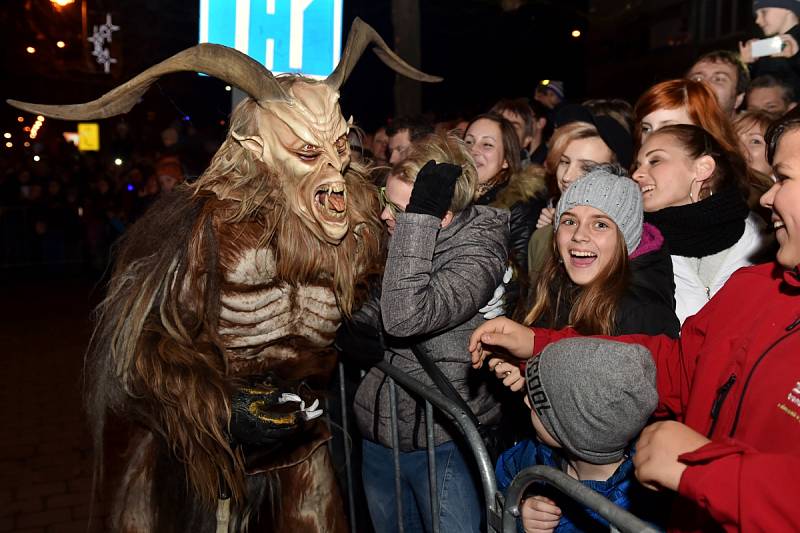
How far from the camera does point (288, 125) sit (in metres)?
2.40

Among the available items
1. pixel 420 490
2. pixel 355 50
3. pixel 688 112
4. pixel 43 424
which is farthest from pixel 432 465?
pixel 43 424

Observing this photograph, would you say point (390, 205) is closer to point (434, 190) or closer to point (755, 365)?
point (434, 190)

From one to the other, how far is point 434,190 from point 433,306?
408mm

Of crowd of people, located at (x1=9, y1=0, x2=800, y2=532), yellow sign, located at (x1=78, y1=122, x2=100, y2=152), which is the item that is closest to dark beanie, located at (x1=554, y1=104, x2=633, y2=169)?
crowd of people, located at (x1=9, y1=0, x2=800, y2=532)

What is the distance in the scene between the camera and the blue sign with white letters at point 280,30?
172 inches

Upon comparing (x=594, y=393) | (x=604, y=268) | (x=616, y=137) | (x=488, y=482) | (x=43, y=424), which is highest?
(x=616, y=137)

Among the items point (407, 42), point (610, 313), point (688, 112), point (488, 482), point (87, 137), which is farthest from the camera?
point (87, 137)

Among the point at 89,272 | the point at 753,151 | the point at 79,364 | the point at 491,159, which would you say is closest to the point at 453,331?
the point at 491,159

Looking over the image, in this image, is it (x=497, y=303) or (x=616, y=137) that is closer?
(x=497, y=303)

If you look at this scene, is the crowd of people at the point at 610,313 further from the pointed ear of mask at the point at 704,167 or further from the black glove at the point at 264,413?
the black glove at the point at 264,413

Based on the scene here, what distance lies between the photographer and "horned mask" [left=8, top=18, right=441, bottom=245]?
2.32m

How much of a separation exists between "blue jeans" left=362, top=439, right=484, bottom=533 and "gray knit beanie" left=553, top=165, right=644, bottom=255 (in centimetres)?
103

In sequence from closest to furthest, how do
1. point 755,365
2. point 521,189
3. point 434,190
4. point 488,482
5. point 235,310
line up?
1. point 755,365
2. point 488,482
3. point 235,310
4. point 434,190
5. point 521,189

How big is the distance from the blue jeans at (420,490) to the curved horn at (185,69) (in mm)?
1495
